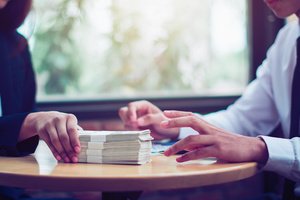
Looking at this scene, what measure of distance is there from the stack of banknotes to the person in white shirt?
84 millimetres

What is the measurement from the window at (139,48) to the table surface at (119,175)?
1.46 meters

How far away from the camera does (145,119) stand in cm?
171

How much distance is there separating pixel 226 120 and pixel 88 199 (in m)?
0.93

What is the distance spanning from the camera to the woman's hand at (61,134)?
1.14 m

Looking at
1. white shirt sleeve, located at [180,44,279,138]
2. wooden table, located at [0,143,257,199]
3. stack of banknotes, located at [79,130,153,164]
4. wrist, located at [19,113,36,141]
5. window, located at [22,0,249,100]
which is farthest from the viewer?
window, located at [22,0,249,100]

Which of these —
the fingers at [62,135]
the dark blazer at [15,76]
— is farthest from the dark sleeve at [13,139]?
the dark blazer at [15,76]

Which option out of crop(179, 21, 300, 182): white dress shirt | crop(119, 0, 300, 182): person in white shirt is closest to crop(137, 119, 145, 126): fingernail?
crop(119, 0, 300, 182): person in white shirt

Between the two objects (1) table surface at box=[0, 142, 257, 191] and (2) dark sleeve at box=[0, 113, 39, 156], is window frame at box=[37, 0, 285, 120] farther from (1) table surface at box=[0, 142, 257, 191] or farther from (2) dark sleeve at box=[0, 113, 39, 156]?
(1) table surface at box=[0, 142, 257, 191]

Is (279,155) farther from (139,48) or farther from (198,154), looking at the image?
(139,48)

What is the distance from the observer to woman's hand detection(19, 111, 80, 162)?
1144 mm

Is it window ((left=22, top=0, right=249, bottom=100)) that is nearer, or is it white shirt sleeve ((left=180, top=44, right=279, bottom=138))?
white shirt sleeve ((left=180, top=44, right=279, bottom=138))

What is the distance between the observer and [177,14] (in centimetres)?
271

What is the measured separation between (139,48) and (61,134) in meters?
1.58

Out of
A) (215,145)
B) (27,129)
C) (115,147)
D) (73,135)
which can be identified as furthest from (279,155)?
(27,129)
